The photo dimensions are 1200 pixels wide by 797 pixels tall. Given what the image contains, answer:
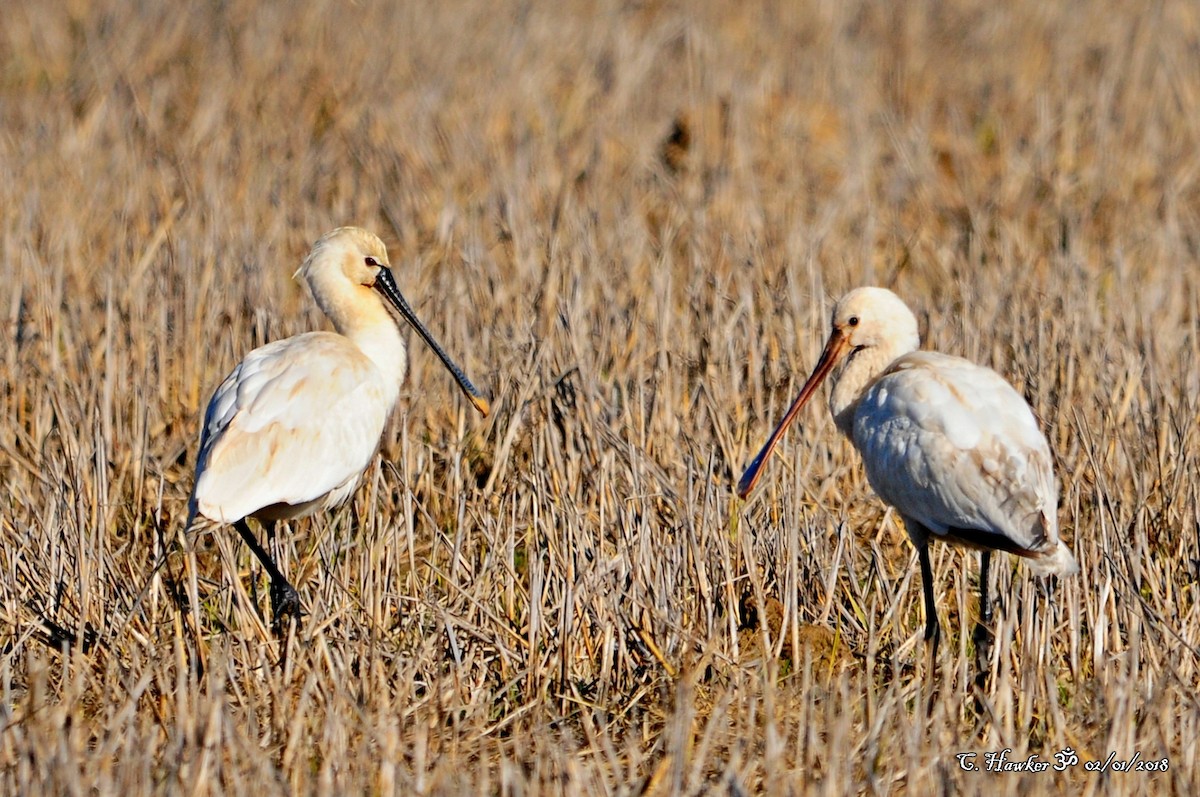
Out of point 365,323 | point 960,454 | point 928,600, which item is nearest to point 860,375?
point 960,454

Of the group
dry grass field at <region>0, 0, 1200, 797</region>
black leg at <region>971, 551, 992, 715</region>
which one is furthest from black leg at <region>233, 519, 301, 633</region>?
black leg at <region>971, 551, 992, 715</region>

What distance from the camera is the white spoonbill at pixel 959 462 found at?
468cm

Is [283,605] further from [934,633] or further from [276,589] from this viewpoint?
[934,633]

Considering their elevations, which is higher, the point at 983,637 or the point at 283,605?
the point at 283,605

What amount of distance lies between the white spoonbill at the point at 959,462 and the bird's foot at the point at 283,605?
1.73 m

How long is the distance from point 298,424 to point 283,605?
54cm

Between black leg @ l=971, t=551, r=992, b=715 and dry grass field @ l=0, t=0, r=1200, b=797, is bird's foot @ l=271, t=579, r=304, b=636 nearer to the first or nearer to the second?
dry grass field @ l=0, t=0, r=1200, b=797

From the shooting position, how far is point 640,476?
17.6 ft

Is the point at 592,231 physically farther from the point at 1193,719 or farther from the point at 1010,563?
the point at 1193,719

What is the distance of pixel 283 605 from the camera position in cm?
514

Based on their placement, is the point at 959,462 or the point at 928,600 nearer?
the point at 959,462

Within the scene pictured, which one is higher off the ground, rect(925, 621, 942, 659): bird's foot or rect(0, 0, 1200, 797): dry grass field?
rect(0, 0, 1200, 797): dry grass field

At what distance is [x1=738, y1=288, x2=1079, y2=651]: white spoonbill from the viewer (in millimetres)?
4684

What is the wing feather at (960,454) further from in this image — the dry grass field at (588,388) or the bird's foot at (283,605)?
the bird's foot at (283,605)
